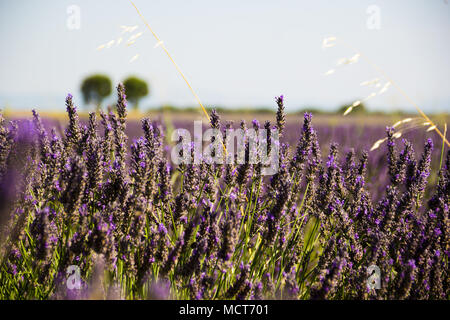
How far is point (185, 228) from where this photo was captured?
1.85 metres

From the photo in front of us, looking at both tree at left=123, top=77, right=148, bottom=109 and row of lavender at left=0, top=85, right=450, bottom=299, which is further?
tree at left=123, top=77, right=148, bottom=109

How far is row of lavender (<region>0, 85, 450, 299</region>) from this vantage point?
1.58m

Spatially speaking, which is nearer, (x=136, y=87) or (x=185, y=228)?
(x=185, y=228)

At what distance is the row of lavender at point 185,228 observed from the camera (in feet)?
5.17

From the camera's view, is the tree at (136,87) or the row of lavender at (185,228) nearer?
the row of lavender at (185,228)

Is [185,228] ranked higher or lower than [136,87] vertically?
lower

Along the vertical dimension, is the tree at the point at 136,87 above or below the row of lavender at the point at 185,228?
above

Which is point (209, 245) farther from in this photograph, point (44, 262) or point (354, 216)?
point (354, 216)

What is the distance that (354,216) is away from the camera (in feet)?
7.33

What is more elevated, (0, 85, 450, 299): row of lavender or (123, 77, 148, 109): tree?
(123, 77, 148, 109): tree
